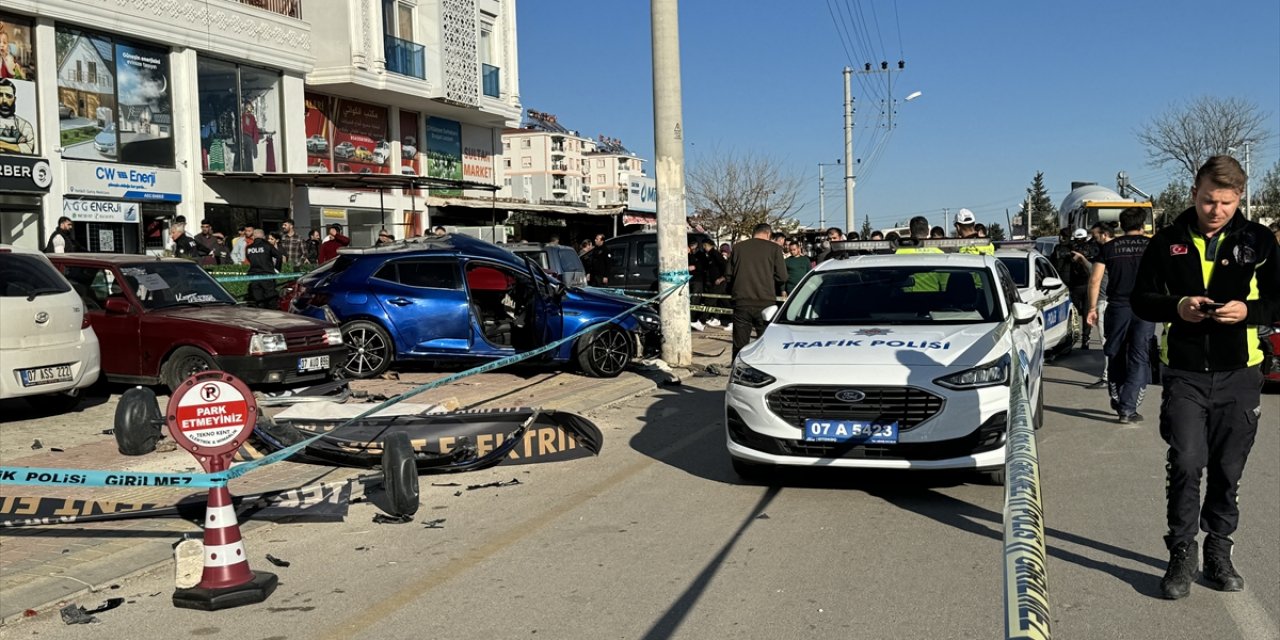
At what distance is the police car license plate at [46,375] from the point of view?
10133 millimetres

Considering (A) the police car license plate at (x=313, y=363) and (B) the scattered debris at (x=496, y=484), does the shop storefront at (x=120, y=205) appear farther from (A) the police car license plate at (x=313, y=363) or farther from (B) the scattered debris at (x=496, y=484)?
(B) the scattered debris at (x=496, y=484)

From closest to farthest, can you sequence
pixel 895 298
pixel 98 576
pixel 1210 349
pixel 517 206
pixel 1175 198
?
pixel 1210 349 → pixel 98 576 → pixel 895 298 → pixel 517 206 → pixel 1175 198

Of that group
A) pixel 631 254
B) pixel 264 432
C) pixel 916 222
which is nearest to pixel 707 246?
pixel 631 254

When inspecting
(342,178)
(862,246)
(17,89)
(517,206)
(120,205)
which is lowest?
(862,246)

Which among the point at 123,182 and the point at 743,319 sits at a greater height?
the point at 123,182

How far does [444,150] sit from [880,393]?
97.4 feet

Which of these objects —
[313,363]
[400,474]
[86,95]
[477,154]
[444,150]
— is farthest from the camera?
[477,154]

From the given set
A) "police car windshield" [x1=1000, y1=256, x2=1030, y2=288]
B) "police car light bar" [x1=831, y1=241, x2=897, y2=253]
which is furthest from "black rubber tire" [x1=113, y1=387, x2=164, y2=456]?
"police car windshield" [x1=1000, y1=256, x2=1030, y2=288]

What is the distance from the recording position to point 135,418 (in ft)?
26.4

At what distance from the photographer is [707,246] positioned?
74.1ft

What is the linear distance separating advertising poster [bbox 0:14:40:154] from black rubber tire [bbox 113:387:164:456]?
14.0 meters

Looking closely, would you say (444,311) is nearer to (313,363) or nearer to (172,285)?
(313,363)

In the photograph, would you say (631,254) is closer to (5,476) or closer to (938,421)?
(938,421)

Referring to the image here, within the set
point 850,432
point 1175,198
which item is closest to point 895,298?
point 850,432
